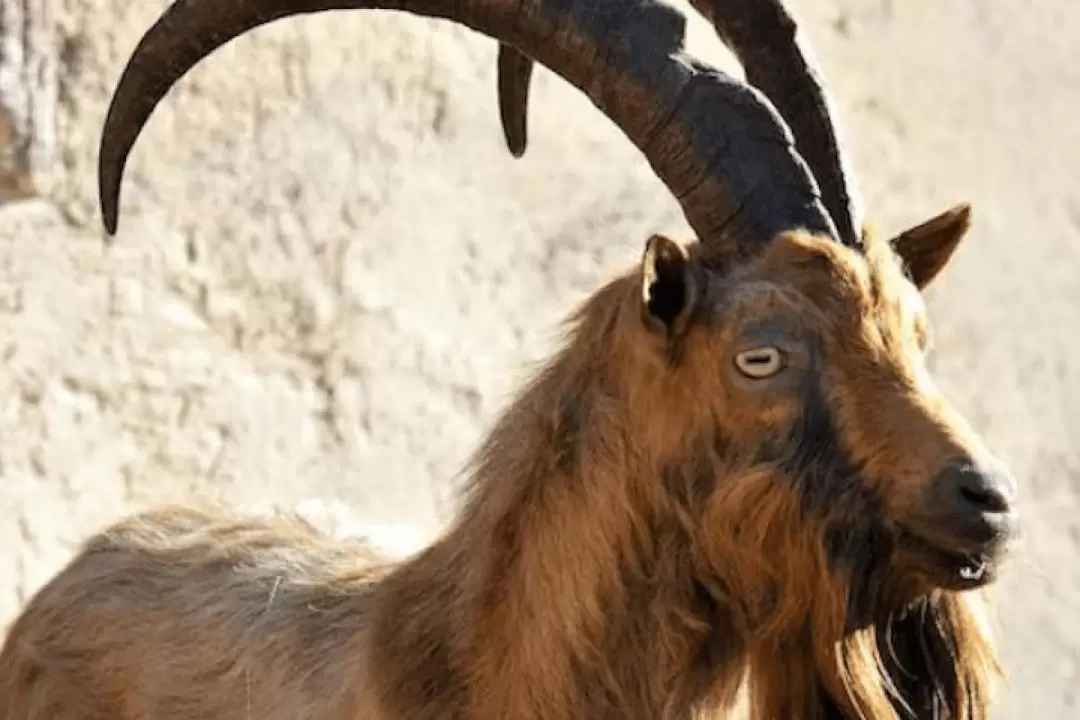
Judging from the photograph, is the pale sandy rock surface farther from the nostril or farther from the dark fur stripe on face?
the nostril

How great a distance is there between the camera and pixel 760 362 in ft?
14.4

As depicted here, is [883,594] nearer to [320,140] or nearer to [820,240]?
[820,240]

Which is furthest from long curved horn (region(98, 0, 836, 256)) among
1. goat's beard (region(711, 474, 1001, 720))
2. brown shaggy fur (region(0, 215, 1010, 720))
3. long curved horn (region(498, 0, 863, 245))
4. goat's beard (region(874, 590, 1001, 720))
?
goat's beard (region(874, 590, 1001, 720))

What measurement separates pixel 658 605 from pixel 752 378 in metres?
0.56

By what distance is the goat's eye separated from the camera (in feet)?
14.3

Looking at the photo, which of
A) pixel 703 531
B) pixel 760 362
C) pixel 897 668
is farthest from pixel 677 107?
pixel 897 668

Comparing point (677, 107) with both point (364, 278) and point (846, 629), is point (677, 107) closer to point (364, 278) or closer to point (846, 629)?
point (846, 629)

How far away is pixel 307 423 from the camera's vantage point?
9.91 metres

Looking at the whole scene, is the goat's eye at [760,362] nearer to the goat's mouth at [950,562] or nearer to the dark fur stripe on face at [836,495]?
the dark fur stripe on face at [836,495]

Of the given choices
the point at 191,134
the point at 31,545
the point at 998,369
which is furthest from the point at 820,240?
the point at 998,369

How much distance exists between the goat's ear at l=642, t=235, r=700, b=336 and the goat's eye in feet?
0.57

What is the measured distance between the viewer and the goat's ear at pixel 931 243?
16.0 ft

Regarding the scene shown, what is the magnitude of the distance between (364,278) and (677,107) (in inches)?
229

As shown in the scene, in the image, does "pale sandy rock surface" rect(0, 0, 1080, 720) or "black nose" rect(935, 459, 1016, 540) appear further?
"pale sandy rock surface" rect(0, 0, 1080, 720)
